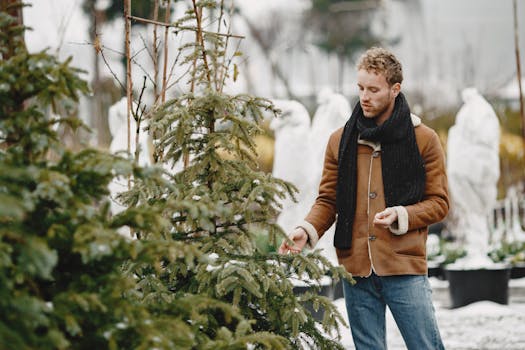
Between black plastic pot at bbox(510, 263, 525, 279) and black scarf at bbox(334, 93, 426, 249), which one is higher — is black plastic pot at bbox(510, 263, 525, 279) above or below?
below

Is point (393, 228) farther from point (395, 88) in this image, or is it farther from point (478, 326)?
point (478, 326)

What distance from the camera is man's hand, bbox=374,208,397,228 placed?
3299mm

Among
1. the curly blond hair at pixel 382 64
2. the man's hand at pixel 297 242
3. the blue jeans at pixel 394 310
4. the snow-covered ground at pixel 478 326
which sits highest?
the curly blond hair at pixel 382 64

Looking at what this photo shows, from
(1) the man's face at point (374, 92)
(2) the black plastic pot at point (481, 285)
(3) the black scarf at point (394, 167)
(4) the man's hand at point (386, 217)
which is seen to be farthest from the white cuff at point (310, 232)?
(2) the black plastic pot at point (481, 285)

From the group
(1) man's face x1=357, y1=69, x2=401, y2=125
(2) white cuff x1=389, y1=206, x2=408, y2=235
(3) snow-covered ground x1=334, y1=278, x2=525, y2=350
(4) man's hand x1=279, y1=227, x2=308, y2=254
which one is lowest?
(3) snow-covered ground x1=334, y1=278, x2=525, y2=350

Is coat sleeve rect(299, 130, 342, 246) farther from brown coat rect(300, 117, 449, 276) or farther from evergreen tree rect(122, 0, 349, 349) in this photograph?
evergreen tree rect(122, 0, 349, 349)

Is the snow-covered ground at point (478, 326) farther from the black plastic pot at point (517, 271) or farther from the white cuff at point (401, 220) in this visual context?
the white cuff at point (401, 220)

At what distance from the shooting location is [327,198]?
377cm

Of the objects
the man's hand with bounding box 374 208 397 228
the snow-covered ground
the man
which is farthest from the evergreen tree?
the snow-covered ground

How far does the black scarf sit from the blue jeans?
22cm

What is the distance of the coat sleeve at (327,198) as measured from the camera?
3703mm

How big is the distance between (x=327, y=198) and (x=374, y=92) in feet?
1.83

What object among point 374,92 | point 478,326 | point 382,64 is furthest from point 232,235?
point 478,326

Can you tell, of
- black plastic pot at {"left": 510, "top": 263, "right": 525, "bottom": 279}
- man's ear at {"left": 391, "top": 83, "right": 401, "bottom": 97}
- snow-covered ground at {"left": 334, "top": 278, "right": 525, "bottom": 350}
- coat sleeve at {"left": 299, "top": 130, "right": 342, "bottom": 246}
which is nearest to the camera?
man's ear at {"left": 391, "top": 83, "right": 401, "bottom": 97}
